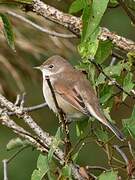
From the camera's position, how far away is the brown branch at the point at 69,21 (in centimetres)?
342

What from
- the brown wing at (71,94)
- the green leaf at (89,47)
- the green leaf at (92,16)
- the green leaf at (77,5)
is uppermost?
the green leaf at (92,16)

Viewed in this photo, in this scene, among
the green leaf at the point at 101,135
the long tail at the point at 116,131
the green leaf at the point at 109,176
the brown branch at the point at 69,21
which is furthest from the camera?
the brown branch at the point at 69,21

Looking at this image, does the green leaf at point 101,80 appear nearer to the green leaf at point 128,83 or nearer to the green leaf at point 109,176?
the green leaf at point 128,83

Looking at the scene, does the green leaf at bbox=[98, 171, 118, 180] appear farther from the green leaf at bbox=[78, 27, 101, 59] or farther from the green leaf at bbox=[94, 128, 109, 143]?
the green leaf at bbox=[78, 27, 101, 59]

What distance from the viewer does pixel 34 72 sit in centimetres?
577

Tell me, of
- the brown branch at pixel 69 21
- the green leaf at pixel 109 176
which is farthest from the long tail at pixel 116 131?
the green leaf at pixel 109 176

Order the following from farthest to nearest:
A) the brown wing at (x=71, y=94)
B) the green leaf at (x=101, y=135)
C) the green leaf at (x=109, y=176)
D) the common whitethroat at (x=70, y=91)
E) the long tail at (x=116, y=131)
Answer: the brown wing at (x=71, y=94)
the common whitethroat at (x=70, y=91)
the long tail at (x=116, y=131)
the green leaf at (x=101, y=135)
the green leaf at (x=109, y=176)

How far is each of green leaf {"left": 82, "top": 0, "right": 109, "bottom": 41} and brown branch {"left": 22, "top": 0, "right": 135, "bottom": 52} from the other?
73 centimetres

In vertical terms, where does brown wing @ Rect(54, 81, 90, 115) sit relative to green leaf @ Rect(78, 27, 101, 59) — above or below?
below

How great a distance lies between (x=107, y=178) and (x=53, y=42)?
295cm

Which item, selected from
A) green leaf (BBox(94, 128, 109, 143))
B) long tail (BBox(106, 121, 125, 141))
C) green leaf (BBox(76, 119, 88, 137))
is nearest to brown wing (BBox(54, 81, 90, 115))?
long tail (BBox(106, 121, 125, 141))

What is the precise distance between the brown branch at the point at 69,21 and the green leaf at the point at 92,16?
0.73m

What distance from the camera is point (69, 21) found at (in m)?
3.61

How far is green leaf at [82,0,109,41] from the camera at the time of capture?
100 inches
